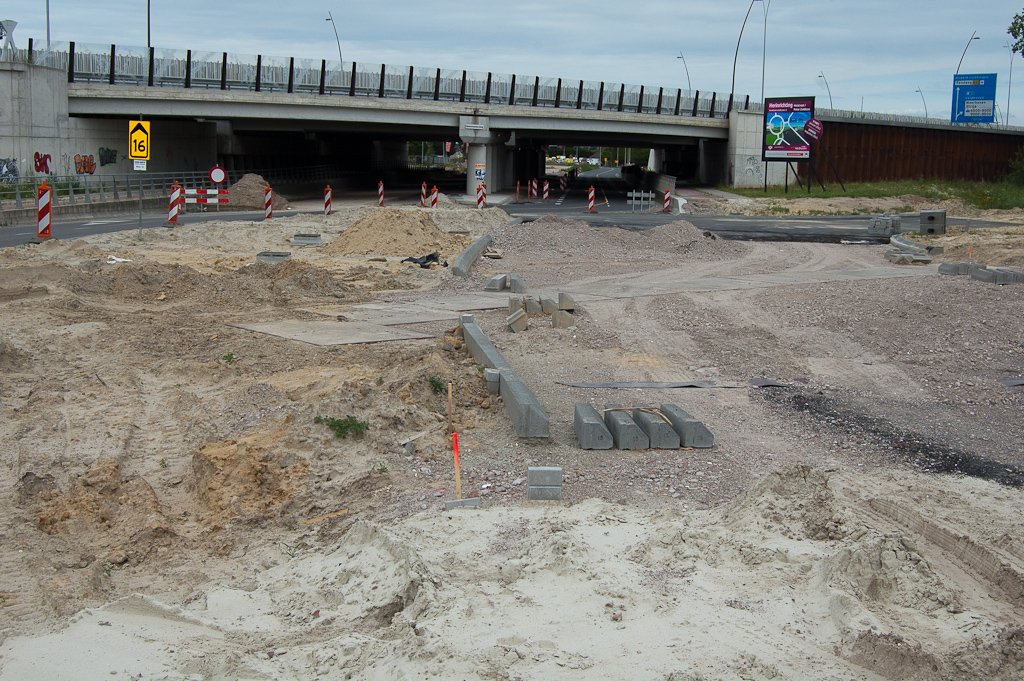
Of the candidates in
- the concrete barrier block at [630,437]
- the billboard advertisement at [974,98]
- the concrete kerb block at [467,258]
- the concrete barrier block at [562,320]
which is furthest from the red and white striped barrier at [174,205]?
the billboard advertisement at [974,98]

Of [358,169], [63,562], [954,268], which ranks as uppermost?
[358,169]

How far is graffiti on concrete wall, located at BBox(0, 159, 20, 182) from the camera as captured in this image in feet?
117

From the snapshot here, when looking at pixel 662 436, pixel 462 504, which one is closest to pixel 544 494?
pixel 462 504

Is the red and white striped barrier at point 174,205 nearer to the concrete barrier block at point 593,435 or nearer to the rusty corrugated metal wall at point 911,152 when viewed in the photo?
the concrete barrier block at point 593,435

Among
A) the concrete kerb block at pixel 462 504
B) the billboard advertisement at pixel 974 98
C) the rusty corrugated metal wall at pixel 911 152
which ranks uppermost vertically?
the billboard advertisement at pixel 974 98

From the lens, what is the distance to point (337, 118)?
43.1 m

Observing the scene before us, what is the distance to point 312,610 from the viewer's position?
505 centimetres

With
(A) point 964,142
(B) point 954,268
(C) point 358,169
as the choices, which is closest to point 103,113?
(C) point 358,169

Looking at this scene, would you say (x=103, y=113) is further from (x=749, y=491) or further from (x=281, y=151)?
(x=749, y=491)

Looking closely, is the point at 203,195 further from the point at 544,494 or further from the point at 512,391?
the point at 544,494

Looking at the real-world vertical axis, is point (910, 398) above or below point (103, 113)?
below

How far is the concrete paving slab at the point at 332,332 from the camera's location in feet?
38.9

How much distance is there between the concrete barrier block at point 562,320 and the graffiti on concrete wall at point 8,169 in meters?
31.5

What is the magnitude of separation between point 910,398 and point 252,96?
37.4m
